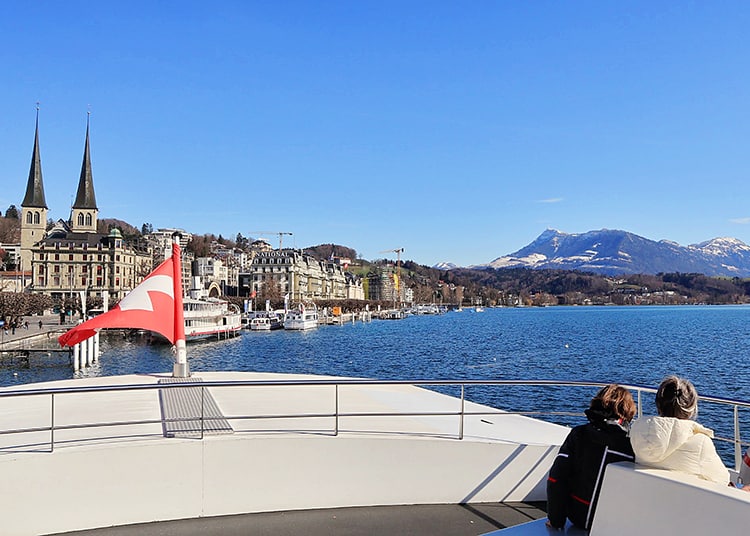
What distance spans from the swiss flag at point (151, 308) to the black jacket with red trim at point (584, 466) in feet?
20.1

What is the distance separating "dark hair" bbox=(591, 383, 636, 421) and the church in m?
135

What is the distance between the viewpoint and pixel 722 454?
17.2 metres

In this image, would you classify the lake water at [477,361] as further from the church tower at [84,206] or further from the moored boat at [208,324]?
the church tower at [84,206]

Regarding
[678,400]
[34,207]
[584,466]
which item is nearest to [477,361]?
[584,466]

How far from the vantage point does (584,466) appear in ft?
14.5

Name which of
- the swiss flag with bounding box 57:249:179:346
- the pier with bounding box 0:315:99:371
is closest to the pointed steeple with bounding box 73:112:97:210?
the pier with bounding box 0:315:99:371

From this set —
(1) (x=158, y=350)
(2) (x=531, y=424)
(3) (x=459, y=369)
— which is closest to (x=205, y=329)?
(1) (x=158, y=350)

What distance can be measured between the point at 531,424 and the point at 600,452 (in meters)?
3.59

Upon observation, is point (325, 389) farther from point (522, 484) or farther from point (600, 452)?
point (600, 452)

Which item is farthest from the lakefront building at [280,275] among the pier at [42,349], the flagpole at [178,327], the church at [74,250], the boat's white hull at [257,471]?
the boat's white hull at [257,471]

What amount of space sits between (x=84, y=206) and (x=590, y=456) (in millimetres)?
146261

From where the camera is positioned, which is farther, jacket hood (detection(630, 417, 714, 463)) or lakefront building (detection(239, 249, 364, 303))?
lakefront building (detection(239, 249, 364, 303))

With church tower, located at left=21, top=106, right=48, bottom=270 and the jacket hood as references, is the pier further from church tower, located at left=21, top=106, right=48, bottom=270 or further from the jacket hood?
church tower, located at left=21, top=106, right=48, bottom=270

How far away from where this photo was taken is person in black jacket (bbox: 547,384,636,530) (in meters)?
4.29
